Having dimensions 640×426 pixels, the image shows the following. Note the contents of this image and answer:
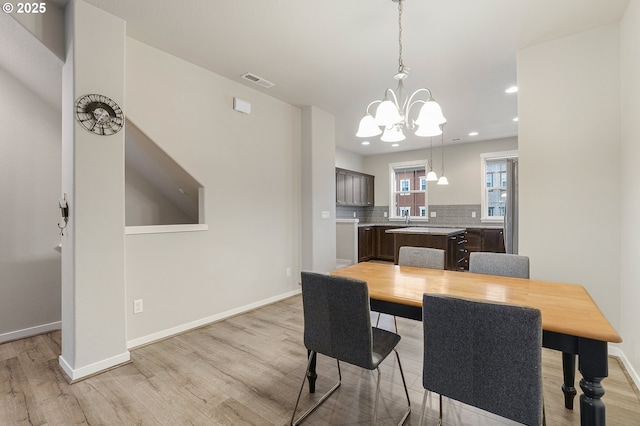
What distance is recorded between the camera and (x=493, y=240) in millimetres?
5746

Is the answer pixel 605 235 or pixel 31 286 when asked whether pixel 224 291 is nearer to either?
pixel 31 286

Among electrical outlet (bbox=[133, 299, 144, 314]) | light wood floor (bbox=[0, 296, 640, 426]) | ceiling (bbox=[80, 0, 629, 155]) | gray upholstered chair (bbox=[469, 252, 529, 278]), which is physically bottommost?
light wood floor (bbox=[0, 296, 640, 426])

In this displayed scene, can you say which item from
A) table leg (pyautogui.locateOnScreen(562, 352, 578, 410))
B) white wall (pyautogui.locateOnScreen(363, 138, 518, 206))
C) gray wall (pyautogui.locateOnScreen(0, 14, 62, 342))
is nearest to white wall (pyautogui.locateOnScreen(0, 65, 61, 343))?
gray wall (pyautogui.locateOnScreen(0, 14, 62, 342))

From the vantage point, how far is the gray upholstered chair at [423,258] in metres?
2.47

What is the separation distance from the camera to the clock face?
2115 mm

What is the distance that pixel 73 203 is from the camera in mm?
2078

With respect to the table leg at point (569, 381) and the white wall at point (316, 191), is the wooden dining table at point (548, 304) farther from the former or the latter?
the white wall at point (316, 191)

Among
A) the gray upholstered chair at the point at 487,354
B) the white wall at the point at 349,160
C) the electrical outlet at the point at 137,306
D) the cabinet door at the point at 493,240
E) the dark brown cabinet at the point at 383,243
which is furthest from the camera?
the white wall at the point at 349,160

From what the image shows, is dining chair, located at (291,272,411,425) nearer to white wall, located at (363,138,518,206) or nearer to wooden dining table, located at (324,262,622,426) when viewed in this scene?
wooden dining table, located at (324,262,622,426)

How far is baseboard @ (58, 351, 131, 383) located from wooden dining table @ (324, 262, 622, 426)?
1.54 m

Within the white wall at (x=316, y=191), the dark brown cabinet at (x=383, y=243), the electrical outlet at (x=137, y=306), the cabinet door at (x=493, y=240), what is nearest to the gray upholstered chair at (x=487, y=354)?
the electrical outlet at (x=137, y=306)

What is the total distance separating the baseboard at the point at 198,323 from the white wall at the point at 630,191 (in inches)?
130

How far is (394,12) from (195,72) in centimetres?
202

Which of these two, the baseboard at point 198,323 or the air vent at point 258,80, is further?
A: the air vent at point 258,80
